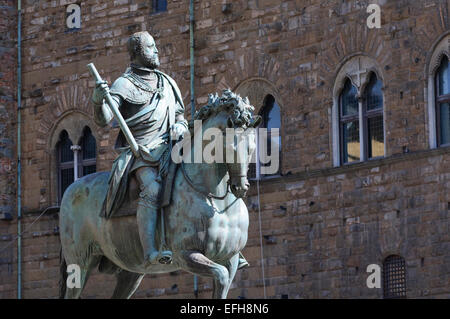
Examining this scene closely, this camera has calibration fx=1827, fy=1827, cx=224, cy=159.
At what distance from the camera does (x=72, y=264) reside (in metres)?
20.5

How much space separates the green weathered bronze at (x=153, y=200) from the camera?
19.2 metres

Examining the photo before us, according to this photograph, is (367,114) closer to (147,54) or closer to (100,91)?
(147,54)

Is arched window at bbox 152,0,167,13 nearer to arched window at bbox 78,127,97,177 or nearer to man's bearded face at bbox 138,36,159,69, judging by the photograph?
arched window at bbox 78,127,97,177

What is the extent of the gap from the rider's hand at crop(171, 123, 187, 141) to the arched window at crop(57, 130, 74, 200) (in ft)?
53.5

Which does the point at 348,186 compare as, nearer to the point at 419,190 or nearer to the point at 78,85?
the point at 419,190

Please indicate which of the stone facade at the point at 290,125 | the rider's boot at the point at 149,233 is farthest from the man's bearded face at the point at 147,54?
the stone facade at the point at 290,125

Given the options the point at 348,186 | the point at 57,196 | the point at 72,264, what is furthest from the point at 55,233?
the point at 72,264

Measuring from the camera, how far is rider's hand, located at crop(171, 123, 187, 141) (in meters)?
19.8

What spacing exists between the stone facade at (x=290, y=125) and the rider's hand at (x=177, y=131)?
10.1 m

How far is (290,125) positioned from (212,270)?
44.4 ft

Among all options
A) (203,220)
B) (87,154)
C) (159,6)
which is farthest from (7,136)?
(203,220)

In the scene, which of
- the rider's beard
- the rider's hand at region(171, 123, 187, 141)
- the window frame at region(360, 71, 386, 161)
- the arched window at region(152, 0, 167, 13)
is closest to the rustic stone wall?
the arched window at region(152, 0, 167, 13)

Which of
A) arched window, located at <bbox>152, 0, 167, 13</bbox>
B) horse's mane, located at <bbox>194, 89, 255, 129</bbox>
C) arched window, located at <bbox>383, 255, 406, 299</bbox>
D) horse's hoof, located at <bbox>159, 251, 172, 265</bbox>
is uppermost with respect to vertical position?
arched window, located at <bbox>152, 0, 167, 13</bbox>
